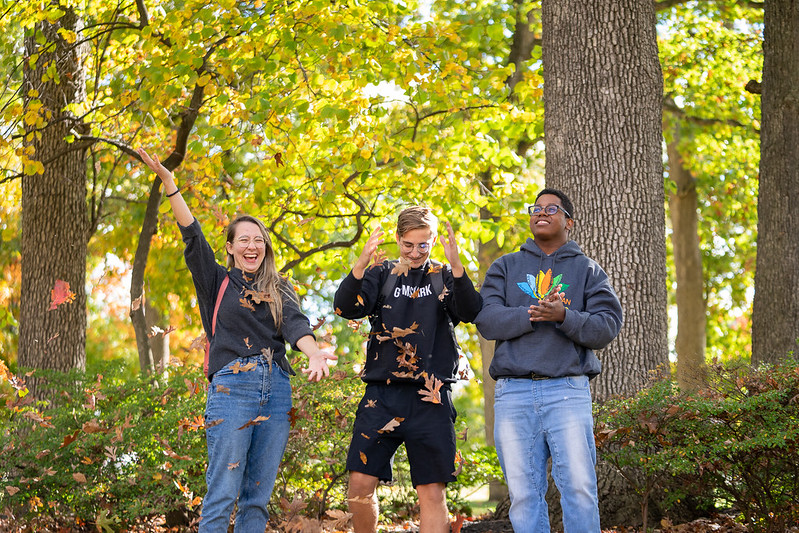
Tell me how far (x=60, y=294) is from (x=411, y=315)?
19.0 feet

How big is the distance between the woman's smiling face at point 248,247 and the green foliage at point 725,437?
2398 millimetres

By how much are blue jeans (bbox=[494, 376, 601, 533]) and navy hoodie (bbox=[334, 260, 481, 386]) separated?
1.50 feet

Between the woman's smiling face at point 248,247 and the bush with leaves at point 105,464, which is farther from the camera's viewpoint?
the bush with leaves at point 105,464

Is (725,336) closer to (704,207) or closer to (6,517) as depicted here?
(704,207)

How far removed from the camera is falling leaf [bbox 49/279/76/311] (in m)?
8.53

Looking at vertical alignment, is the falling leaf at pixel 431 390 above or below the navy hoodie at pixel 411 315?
below

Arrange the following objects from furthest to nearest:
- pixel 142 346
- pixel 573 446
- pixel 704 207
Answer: pixel 704 207
pixel 142 346
pixel 573 446

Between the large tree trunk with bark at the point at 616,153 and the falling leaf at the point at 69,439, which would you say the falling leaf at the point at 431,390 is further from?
the falling leaf at the point at 69,439

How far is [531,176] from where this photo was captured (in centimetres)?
1408

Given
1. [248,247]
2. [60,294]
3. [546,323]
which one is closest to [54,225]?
[60,294]

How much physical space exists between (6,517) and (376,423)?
3.75 meters

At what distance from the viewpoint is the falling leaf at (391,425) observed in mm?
3898

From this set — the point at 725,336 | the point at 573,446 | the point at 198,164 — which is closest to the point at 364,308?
the point at 573,446

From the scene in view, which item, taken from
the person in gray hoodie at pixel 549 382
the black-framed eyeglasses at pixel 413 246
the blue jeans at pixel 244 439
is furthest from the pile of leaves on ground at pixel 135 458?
the person in gray hoodie at pixel 549 382
